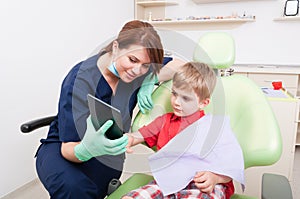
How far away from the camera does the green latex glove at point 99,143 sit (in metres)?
0.77

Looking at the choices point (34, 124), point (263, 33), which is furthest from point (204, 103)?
point (263, 33)

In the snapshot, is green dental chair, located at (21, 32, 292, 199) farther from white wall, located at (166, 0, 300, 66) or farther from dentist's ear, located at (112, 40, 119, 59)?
white wall, located at (166, 0, 300, 66)

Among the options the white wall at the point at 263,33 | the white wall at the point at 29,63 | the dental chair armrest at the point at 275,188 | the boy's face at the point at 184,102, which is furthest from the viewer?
the white wall at the point at 263,33

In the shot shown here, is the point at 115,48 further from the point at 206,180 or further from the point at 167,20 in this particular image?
the point at 167,20

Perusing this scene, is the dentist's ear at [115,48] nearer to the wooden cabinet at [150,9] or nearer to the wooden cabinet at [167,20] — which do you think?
the wooden cabinet at [167,20]

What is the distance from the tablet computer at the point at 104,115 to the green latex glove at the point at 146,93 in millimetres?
342

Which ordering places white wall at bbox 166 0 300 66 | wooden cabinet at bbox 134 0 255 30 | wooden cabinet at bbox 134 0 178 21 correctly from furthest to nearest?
wooden cabinet at bbox 134 0 178 21
wooden cabinet at bbox 134 0 255 30
white wall at bbox 166 0 300 66

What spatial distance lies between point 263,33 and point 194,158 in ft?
8.45

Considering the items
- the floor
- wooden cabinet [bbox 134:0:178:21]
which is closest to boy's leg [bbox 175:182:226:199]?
the floor

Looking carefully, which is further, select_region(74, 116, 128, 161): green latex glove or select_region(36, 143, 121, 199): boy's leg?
select_region(36, 143, 121, 199): boy's leg

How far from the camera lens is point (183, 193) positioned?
0.92m

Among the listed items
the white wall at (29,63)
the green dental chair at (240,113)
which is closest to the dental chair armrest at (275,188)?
the green dental chair at (240,113)

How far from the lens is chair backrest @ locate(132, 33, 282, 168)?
0.92 meters

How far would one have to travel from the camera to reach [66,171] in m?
1.01
